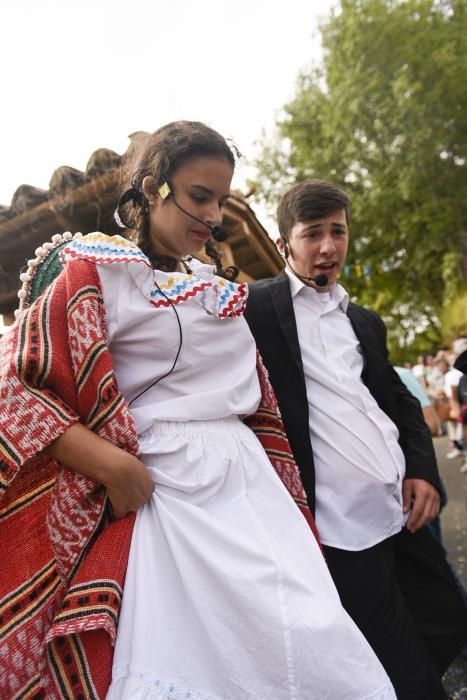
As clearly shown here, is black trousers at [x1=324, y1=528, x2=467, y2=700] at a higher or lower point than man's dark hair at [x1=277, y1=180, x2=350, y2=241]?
lower

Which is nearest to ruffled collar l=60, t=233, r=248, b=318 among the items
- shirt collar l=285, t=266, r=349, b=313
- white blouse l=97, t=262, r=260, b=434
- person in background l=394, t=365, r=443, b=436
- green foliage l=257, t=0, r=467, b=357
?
white blouse l=97, t=262, r=260, b=434

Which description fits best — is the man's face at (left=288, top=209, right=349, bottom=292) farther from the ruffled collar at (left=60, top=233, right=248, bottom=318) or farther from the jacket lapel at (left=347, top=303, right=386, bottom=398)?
the ruffled collar at (left=60, top=233, right=248, bottom=318)

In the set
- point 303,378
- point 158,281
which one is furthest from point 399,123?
point 158,281

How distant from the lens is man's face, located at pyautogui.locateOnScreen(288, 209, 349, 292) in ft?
6.77

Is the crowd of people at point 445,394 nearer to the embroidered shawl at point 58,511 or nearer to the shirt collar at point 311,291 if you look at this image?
the shirt collar at point 311,291

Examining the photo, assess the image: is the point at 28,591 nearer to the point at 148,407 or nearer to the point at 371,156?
the point at 148,407

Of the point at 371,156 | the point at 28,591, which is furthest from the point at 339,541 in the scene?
the point at 371,156

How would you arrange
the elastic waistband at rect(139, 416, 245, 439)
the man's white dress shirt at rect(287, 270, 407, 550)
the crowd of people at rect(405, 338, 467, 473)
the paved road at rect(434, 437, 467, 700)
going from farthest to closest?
the crowd of people at rect(405, 338, 467, 473)
the paved road at rect(434, 437, 467, 700)
the man's white dress shirt at rect(287, 270, 407, 550)
the elastic waistband at rect(139, 416, 245, 439)

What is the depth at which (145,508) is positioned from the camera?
107cm

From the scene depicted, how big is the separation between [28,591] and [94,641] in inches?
5.9

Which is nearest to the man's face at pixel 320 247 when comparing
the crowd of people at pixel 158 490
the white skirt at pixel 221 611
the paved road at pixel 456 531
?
the crowd of people at pixel 158 490

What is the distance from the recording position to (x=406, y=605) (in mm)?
1842

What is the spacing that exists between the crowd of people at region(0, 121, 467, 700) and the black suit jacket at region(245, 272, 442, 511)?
1.27 ft

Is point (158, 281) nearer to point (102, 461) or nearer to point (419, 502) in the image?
point (102, 461)
